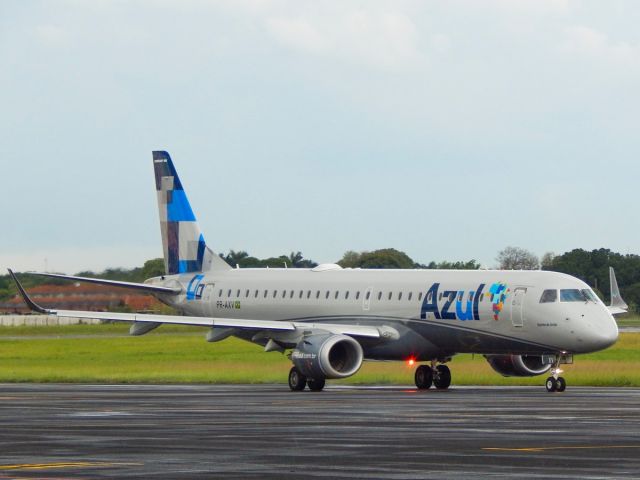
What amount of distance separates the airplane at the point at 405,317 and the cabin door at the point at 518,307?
1.2 inches

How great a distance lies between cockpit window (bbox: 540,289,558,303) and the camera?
4681 centimetres

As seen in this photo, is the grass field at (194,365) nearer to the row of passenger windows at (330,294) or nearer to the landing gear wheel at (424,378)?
the row of passenger windows at (330,294)

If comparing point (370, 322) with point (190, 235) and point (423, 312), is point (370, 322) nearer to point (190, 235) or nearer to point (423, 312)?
point (423, 312)

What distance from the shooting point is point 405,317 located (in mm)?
50094

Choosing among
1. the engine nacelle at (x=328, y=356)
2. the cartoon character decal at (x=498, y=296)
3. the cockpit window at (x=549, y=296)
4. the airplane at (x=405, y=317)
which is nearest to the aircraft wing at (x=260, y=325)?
the airplane at (x=405, y=317)

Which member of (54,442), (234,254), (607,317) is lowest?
(54,442)

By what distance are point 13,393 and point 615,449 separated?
26.6 metres

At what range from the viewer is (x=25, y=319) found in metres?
140

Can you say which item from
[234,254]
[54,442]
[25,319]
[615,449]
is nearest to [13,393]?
[54,442]

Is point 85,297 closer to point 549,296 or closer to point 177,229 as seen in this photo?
point 177,229

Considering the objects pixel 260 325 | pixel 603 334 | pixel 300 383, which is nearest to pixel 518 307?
pixel 603 334

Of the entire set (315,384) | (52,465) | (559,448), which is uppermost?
(315,384)

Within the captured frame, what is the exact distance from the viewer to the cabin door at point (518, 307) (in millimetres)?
46938

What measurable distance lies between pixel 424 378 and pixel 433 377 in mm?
356
